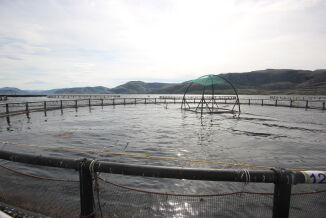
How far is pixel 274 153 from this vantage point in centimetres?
969

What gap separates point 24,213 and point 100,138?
379 inches

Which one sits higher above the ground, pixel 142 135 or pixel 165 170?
pixel 165 170

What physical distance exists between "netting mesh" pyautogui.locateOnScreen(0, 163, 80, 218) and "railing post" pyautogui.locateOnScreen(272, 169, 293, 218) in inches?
144

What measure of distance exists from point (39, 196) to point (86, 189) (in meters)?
3.32

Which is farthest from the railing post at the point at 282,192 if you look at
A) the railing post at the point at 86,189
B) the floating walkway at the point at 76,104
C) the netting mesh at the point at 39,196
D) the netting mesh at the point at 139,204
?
the floating walkway at the point at 76,104

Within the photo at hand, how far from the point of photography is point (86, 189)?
2836 millimetres

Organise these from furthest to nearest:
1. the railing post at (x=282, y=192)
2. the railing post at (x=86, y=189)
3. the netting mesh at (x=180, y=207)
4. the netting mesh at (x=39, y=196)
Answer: the netting mesh at (x=180, y=207), the netting mesh at (x=39, y=196), the railing post at (x=86, y=189), the railing post at (x=282, y=192)

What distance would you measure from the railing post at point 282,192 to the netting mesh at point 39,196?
366cm

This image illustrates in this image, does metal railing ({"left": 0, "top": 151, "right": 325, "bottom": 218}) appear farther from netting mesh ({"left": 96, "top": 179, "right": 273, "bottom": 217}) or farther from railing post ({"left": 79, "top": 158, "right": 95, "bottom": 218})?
netting mesh ({"left": 96, "top": 179, "right": 273, "bottom": 217})

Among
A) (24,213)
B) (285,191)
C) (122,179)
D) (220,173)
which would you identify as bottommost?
(122,179)

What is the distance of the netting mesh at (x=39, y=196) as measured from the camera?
4.12m

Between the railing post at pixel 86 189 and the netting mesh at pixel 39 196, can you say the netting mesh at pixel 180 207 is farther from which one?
the railing post at pixel 86 189

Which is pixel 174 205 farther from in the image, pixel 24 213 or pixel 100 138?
pixel 100 138

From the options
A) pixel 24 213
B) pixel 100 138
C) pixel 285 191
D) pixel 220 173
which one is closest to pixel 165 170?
pixel 220 173
